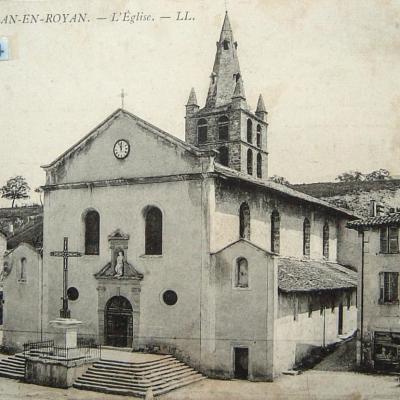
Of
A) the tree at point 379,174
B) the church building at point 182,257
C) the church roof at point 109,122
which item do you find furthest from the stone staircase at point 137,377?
the tree at point 379,174

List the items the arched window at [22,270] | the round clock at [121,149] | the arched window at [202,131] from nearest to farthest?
the round clock at [121,149] → the arched window at [22,270] → the arched window at [202,131]

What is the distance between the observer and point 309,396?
16.0 metres

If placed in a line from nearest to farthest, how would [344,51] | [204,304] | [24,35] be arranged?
[344,51], [24,35], [204,304]

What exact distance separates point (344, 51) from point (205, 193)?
5.92 meters

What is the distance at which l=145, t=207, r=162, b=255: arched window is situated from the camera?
1983cm

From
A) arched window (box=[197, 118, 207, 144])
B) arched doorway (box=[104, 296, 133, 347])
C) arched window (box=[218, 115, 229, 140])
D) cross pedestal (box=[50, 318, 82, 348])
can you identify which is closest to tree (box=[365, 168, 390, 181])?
arched window (box=[218, 115, 229, 140])

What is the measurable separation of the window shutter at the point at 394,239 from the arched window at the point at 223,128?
25.8ft

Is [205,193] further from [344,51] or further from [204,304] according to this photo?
[344,51]

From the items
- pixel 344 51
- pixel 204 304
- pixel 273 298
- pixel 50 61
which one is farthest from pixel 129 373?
pixel 344 51

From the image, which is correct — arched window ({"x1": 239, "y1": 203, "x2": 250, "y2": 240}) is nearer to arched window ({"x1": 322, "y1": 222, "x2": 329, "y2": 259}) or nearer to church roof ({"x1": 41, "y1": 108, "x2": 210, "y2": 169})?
church roof ({"x1": 41, "y1": 108, "x2": 210, "y2": 169})

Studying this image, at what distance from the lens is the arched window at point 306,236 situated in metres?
24.4

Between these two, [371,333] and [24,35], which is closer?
[24,35]

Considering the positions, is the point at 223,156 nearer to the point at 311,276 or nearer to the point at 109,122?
the point at 109,122

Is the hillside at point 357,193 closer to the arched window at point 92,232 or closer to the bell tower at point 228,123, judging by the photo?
the bell tower at point 228,123
